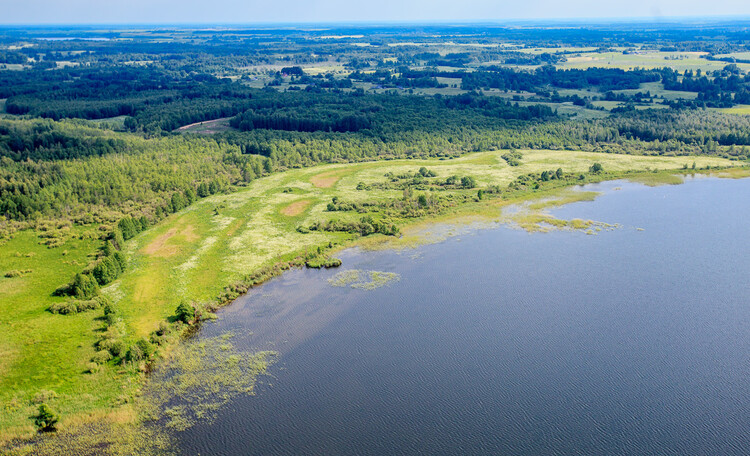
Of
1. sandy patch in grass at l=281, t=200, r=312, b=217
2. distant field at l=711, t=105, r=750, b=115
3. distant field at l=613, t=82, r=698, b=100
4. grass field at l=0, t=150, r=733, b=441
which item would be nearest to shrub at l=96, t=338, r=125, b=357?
grass field at l=0, t=150, r=733, b=441

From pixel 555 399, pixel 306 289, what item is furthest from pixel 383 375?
pixel 306 289

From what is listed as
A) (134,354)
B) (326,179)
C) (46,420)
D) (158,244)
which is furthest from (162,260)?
(326,179)

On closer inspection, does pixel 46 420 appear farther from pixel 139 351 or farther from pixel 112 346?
pixel 112 346

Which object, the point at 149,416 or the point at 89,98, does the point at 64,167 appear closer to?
the point at 149,416

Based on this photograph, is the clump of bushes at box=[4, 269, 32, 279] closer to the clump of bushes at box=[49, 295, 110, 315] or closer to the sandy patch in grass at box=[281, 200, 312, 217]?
the clump of bushes at box=[49, 295, 110, 315]

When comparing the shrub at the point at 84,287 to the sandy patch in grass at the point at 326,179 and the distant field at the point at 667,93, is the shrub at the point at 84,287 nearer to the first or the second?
the sandy patch in grass at the point at 326,179
